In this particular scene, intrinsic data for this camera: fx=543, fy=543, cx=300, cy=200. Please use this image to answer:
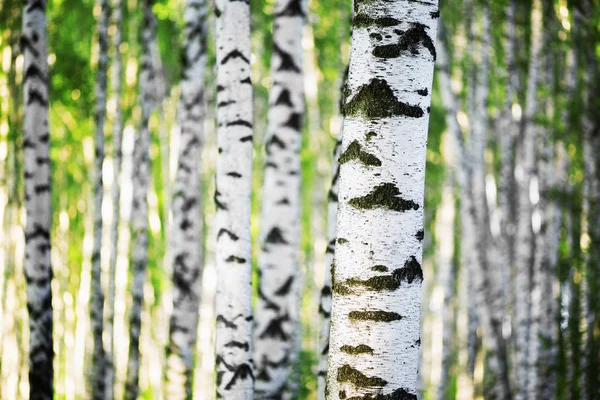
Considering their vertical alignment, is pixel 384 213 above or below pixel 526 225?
below

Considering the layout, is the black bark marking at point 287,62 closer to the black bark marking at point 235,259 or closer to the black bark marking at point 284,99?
the black bark marking at point 284,99

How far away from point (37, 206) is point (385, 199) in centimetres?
428

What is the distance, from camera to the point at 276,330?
4.51 meters

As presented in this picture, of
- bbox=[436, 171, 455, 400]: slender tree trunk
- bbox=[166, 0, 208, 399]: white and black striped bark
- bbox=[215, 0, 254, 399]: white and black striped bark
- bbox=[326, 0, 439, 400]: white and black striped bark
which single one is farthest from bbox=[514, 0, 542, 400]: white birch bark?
bbox=[326, 0, 439, 400]: white and black striped bark

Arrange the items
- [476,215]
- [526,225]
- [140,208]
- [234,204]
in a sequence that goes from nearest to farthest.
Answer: [234,204] → [140,208] → [476,215] → [526,225]

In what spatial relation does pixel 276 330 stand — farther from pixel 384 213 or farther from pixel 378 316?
pixel 384 213

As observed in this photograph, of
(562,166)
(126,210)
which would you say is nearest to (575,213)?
(562,166)

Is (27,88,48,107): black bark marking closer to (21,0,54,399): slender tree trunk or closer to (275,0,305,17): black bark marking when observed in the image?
A: (21,0,54,399): slender tree trunk

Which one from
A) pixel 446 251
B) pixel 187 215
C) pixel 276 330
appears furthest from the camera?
pixel 446 251

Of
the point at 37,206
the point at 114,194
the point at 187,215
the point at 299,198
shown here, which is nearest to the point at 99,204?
the point at 114,194

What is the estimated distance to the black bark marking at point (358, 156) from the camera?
91.6 inches

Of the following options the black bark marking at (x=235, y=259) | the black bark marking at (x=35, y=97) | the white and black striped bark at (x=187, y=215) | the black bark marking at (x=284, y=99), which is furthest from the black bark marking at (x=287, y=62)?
the black bark marking at (x=35, y=97)

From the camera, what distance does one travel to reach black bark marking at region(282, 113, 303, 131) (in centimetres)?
464

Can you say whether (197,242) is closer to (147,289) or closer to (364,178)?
(364,178)
